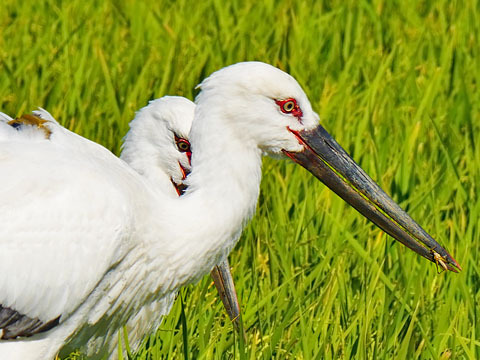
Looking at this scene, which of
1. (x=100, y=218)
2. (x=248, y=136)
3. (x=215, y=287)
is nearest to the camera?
(x=100, y=218)

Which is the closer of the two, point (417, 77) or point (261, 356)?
point (261, 356)

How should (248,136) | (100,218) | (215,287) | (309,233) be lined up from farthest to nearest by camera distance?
1. (309,233)
2. (215,287)
3. (248,136)
4. (100,218)

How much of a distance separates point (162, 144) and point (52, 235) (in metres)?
1.26

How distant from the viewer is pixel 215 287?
16.0 feet

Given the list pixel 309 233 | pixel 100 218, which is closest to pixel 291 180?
pixel 309 233

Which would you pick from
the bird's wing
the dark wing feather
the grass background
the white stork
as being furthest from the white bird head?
the dark wing feather

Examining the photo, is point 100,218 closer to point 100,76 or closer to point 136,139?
point 136,139

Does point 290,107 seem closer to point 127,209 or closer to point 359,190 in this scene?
point 359,190

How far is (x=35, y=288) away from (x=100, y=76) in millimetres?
2825

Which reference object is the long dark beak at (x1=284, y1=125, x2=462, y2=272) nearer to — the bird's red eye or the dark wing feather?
the bird's red eye

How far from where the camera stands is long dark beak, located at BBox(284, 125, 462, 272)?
13.8 ft

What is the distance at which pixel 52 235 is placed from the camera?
378 centimetres

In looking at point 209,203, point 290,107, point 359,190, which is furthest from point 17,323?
point 359,190

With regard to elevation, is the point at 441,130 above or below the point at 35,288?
above
